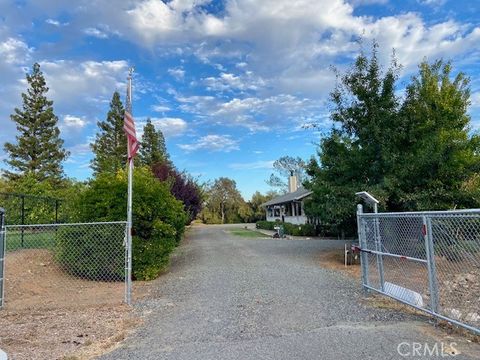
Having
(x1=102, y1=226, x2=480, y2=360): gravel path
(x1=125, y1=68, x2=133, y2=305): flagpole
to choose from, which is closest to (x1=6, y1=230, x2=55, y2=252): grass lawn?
(x1=102, y1=226, x2=480, y2=360): gravel path

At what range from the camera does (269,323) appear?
226 inches

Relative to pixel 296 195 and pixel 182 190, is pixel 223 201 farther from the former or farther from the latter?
pixel 182 190

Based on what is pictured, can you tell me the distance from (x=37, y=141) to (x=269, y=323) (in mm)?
39364

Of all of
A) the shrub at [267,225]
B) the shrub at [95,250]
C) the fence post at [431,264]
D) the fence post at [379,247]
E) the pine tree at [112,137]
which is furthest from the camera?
the pine tree at [112,137]

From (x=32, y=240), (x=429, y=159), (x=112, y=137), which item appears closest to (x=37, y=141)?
(x=112, y=137)

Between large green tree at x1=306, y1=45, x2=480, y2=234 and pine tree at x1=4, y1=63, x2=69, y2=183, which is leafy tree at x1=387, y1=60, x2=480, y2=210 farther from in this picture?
pine tree at x1=4, y1=63, x2=69, y2=183

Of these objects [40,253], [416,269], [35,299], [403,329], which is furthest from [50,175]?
[403,329]

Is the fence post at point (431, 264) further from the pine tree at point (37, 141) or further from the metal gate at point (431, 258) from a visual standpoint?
the pine tree at point (37, 141)

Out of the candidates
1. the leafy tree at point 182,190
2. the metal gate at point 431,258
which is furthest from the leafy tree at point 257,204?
the metal gate at point 431,258

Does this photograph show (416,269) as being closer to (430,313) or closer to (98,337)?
(430,313)

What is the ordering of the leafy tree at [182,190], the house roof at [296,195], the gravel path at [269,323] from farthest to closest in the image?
the house roof at [296,195] → the leafy tree at [182,190] → the gravel path at [269,323]

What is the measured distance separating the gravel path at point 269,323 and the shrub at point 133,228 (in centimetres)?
73

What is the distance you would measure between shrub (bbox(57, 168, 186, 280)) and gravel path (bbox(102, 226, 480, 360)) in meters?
0.73

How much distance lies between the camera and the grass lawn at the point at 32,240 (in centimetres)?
1191
